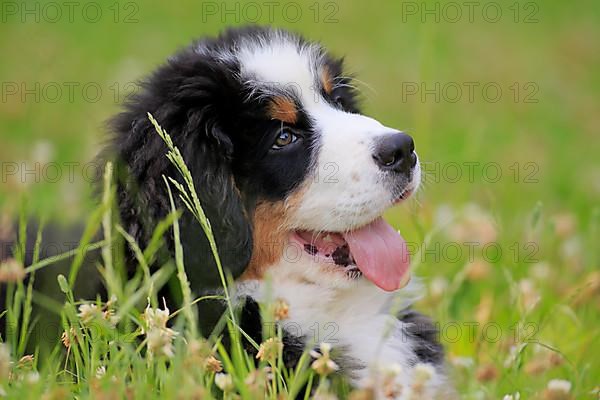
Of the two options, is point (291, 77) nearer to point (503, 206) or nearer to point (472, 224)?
point (472, 224)

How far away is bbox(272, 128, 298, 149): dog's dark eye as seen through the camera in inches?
144

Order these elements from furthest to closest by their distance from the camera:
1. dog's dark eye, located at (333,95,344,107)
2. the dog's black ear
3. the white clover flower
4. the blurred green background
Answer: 1. the blurred green background
2. dog's dark eye, located at (333,95,344,107)
3. the dog's black ear
4. the white clover flower

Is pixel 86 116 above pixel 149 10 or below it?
below

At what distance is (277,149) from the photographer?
12.0 feet

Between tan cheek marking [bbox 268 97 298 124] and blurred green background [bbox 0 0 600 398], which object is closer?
tan cheek marking [bbox 268 97 298 124]

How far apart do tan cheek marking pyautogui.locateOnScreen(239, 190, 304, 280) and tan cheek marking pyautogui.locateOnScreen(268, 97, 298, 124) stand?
29cm

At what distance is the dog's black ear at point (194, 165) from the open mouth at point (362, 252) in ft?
0.97

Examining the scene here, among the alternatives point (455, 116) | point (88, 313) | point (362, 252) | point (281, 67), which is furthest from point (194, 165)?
point (455, 116)

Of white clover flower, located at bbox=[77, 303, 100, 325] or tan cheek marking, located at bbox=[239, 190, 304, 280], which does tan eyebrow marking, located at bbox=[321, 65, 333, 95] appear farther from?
white clover flower, located at bbox=[77, 303, 100, 325]

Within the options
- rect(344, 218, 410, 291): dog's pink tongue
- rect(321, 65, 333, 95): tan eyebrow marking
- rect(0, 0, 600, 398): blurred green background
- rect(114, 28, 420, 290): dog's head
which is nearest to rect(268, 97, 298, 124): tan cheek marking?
rect(114, 28, 420, 290): dog's head

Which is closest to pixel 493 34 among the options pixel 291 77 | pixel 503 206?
pixel 503 206

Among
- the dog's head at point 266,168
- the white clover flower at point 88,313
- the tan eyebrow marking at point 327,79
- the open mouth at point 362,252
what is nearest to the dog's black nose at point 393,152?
the dog's head at point 266,168

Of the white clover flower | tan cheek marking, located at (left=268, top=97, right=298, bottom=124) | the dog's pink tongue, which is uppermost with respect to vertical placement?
tan cheek marking, located at (left=268, top=97, right=298, bottom=124)

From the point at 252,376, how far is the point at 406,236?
3051 millimetres
